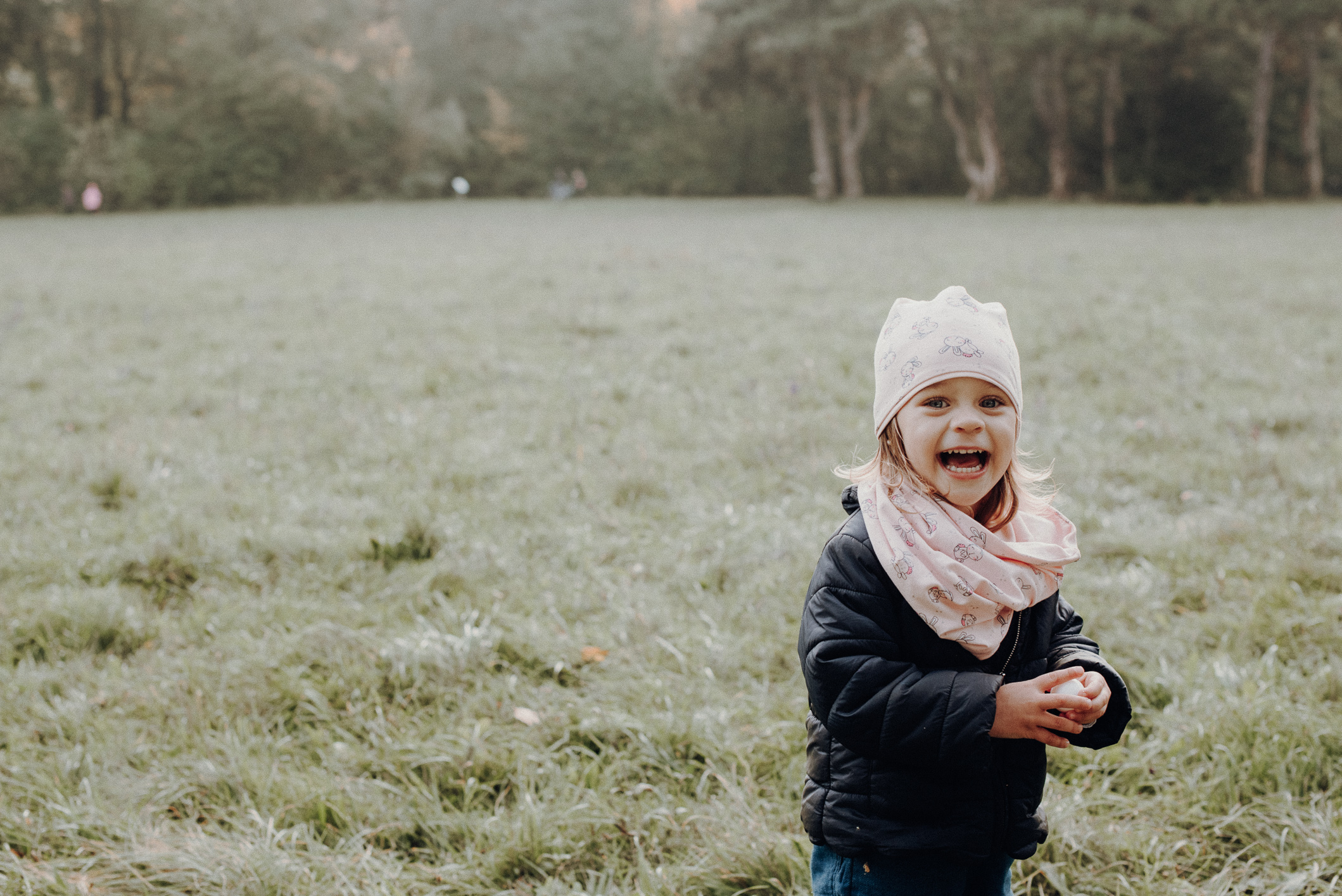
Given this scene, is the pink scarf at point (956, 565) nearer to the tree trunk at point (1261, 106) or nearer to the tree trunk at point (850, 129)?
the tree trunk at point (1261, 106)

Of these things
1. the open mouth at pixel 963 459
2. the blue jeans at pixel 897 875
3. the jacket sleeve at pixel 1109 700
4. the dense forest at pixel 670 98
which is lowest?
the blue jeans at pixel 897 875

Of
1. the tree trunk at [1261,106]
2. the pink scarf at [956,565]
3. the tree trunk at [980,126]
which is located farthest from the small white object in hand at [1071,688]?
the tree trunk at [1261,106]

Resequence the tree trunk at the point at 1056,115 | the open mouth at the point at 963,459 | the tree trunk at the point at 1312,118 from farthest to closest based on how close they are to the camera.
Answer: the tree trunk at the point at 1056,115 → the tree trunk at the point at 1312,118 → the open mouth at the point at 963,459

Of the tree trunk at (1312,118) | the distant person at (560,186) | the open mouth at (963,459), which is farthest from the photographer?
the distant person at (560,186)

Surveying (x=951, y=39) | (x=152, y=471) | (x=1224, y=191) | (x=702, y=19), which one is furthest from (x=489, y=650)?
(x=702, y=19)

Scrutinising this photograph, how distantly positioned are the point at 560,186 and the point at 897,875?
41909 mm

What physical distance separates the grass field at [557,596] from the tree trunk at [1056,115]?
92.3 ft

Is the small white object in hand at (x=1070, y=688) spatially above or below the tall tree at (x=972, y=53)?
below

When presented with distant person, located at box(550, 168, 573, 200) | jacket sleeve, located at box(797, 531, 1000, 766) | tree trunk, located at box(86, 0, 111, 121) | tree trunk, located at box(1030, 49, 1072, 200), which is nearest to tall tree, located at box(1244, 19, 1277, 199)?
tree trunk, located at box(1030, 49, 1072, 200)

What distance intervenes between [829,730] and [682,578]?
6.85ft

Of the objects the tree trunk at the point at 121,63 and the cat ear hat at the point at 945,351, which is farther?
the tree trunk at the point at 121,63

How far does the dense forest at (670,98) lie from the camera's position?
3288 centimetres

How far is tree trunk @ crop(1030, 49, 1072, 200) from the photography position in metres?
33.7

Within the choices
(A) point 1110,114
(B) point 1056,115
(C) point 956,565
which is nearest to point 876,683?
(C) point 956,565
